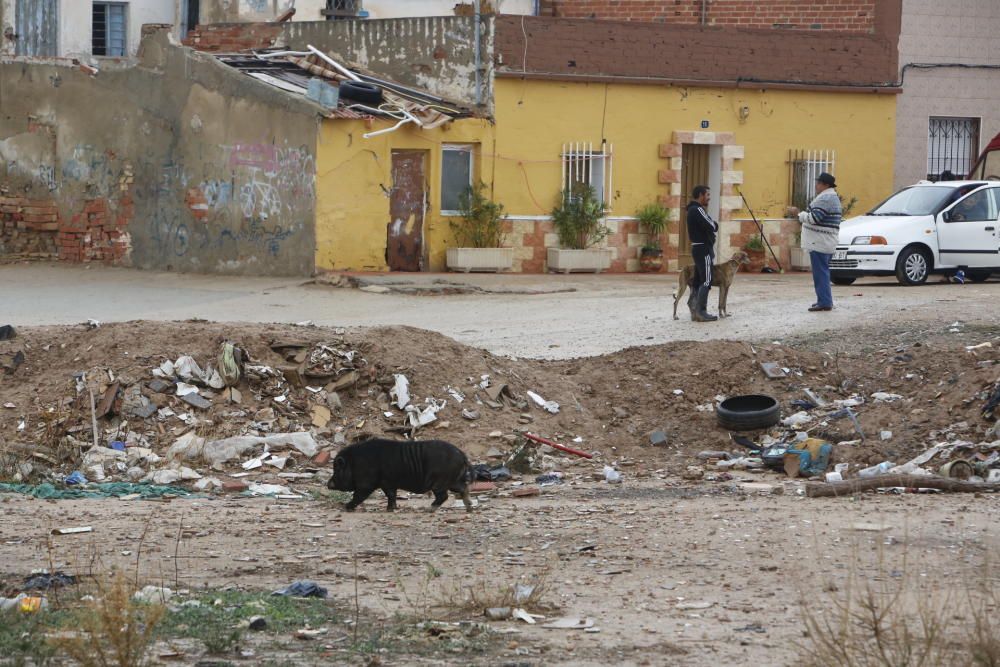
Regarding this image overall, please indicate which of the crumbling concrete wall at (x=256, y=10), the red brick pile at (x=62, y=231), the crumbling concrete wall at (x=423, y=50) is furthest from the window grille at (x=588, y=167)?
the crumbling concrete wall at (x=256, y=10)

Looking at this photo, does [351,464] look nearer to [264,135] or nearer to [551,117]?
[264,135]

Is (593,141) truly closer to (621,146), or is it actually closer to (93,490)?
(621,146)

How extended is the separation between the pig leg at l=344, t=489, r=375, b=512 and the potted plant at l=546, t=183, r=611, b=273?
15979mm

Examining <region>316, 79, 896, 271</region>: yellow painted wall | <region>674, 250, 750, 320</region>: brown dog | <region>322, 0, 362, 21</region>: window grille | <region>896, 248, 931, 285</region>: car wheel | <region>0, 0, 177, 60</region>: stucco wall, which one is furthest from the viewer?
<region>0, 0, 177, 60</region>: stucco wall

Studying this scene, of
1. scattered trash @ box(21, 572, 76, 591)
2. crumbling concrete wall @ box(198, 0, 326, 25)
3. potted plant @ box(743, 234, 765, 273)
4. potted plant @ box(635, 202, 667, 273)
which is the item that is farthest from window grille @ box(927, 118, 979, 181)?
scattered trash @ box(21, 572, 76, 591)

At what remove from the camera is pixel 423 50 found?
2634 centimetres

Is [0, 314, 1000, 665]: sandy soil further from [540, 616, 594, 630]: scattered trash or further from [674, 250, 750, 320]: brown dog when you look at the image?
[674, 250, 750, 320]: brown dog

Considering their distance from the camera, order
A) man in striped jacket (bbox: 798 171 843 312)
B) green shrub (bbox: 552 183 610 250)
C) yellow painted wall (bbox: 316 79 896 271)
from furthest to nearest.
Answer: green shrub (bbox: 552 183 610 250)
yellow painted wall (bbox: 316 79 896 271)
man in striped jacket (bbox: 798 171 843 312)

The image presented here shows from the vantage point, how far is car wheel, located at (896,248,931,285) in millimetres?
22328

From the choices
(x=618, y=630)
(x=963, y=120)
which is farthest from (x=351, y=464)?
(x=963, y=120)

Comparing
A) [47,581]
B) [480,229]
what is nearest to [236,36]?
[480,229]

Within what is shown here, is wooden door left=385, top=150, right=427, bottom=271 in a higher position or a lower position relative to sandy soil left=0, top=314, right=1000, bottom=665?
higher

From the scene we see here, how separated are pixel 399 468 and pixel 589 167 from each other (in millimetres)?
17230

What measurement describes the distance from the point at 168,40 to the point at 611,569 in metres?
18.5
